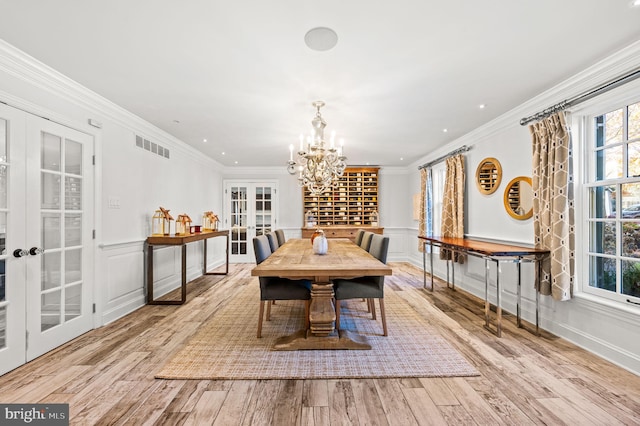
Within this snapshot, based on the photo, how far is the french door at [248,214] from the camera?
7.23 meters

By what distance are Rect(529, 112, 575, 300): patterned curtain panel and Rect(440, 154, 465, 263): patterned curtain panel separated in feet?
5.20

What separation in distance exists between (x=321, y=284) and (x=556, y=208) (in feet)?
7.49

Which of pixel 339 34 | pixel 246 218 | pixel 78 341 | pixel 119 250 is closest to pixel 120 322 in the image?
pixel 78 341

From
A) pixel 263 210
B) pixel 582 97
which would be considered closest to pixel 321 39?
pixel 582 97

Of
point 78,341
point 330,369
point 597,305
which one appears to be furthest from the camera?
point 78,341

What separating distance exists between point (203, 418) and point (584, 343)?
3121 millimetres

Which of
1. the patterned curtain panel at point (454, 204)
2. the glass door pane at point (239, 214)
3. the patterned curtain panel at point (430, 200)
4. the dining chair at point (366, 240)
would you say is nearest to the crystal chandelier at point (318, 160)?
the dining chair at point (366, 240)

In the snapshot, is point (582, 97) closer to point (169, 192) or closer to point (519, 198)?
point (519, 198)

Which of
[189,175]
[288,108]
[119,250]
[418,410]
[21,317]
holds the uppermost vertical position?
[288,108]

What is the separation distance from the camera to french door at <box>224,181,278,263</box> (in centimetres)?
723

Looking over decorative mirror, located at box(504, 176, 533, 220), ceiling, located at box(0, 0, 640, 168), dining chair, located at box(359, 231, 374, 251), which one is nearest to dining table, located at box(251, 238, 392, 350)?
dining chair, located at box(359, 231, 374, 251)

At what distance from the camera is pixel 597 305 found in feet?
8.36

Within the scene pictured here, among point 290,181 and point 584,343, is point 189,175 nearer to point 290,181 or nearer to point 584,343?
point 290,181

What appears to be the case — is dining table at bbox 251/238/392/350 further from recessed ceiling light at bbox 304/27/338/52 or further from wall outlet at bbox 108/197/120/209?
wall outlet at bbox 108/197/120/209
